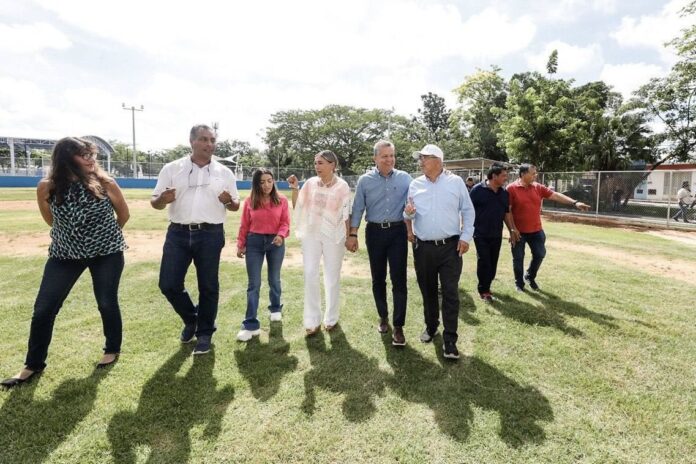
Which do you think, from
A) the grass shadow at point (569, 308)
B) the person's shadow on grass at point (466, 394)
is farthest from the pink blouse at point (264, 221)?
the grass shadow at point (569, 308)

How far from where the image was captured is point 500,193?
5.36 m

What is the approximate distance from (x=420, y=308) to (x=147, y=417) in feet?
10.9

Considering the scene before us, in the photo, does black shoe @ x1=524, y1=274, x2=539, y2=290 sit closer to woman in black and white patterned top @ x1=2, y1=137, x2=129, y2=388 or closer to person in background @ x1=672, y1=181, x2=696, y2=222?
woman in black and white patterned top @ x1=2, y1=137, x2=129, y2=388

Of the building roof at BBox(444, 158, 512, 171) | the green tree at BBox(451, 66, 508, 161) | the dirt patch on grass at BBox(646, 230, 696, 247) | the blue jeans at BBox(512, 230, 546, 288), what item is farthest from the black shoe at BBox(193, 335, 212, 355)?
the green tree at BBox(451, 66, 508, 161)

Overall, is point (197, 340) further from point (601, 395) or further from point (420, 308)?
point (601, 395)

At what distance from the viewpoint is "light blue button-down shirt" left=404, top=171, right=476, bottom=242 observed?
3.65m

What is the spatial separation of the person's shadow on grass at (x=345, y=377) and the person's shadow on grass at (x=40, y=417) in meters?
1.58

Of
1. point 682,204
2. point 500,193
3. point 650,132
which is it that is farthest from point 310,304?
point 650,132

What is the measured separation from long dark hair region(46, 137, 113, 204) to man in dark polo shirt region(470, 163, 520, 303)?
14.4 feet

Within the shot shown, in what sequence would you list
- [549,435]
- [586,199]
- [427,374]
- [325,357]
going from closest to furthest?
[549,435] → [427,374] → [325,357] → [586,199]

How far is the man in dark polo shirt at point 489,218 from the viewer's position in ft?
17.4

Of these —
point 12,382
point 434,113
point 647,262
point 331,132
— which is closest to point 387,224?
point 12,382

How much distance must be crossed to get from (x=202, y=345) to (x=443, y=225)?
2529 millimetres

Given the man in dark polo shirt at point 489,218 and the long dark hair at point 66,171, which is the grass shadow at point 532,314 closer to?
the man in dark polo shirt at point 489,218
